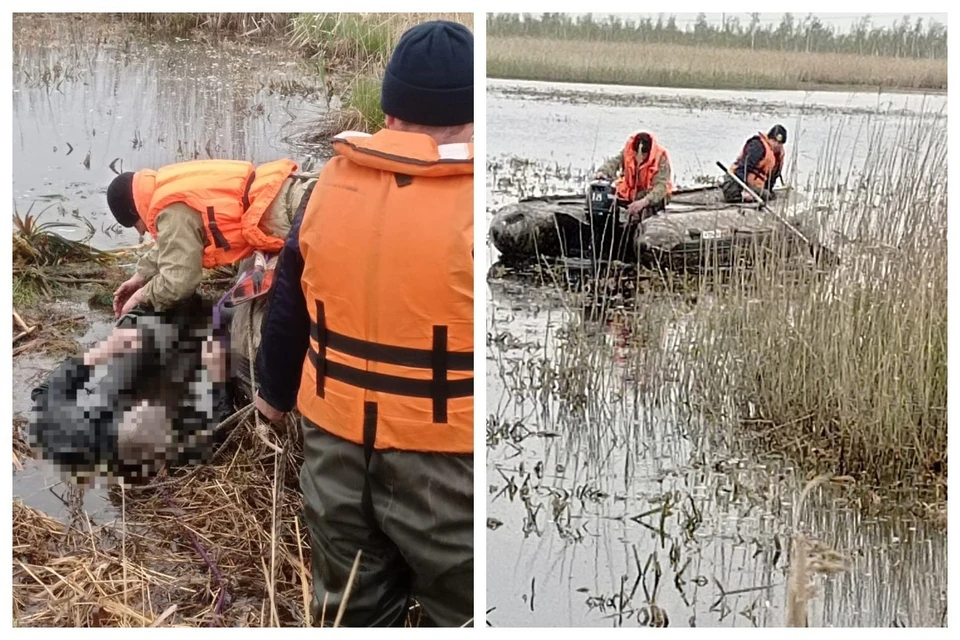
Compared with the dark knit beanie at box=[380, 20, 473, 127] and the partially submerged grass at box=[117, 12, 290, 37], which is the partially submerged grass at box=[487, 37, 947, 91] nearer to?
the dark knit beanie at box=[380, 20, 473, 127]

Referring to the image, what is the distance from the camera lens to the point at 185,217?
237 cm

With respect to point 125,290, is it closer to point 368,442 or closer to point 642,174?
point 368,442

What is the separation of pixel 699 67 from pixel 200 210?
1223mm

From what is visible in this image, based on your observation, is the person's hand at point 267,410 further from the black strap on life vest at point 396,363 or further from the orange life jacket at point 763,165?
the orange life jacket at point 763,165

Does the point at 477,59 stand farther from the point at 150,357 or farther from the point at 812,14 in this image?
the point at 150,357

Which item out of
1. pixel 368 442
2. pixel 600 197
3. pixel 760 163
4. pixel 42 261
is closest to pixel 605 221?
pixel 600 197

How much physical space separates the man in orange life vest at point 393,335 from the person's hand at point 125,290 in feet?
1.47

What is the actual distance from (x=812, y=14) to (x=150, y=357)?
176cm

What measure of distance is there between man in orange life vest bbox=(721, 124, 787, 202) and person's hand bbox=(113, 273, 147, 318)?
4.70ft

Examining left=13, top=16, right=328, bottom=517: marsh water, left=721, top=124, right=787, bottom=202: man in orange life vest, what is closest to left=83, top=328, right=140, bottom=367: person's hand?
left=13, top=16, right=328, bottom=517: marsh water

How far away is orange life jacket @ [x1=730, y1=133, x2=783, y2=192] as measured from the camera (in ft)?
7.93

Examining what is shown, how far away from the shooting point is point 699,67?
241 cm

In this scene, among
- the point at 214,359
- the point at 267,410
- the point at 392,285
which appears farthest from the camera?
the point at 214,359

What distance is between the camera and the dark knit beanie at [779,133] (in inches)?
94.5
